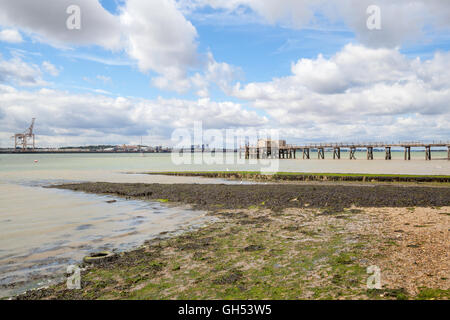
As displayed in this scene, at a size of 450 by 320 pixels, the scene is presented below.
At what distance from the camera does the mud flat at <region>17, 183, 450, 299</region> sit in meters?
6.80

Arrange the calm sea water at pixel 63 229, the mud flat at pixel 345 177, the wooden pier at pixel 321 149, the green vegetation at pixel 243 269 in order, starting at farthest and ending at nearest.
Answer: the wooden pier at pixel 321 149 < the mud flat at pixel 345 177 < the calm sea water at pixel 63 229 < the green vegetation at pixel 243 269

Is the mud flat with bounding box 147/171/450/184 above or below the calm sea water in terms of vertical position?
above

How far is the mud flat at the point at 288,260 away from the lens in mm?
6801

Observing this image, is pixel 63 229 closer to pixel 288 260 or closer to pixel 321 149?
pixel 288 260

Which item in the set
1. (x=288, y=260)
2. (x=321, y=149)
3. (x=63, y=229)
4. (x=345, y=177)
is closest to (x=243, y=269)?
(x=288, y=260)

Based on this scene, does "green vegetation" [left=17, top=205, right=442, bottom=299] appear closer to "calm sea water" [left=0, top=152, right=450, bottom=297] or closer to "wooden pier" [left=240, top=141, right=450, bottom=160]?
"calm sea water" [left=0, top=152, right=450, bottom=297]

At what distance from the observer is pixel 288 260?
29.2ft

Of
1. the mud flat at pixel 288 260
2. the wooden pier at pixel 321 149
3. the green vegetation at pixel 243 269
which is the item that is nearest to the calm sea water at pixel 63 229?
the mud flat at pixel 288 260

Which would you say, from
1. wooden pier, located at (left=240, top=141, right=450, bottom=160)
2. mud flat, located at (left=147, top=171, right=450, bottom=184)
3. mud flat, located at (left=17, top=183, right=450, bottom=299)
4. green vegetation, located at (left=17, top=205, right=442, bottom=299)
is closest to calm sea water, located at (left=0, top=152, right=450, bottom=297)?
mud flat, located at (left=17, top=183, right=450, bottom=299)

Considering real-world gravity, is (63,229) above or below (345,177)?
below

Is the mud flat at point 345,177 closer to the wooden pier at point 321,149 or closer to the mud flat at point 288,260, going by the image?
the mud flat at point 288,260

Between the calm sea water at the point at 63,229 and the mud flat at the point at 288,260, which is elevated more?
the mud flat at the point at 288,260
